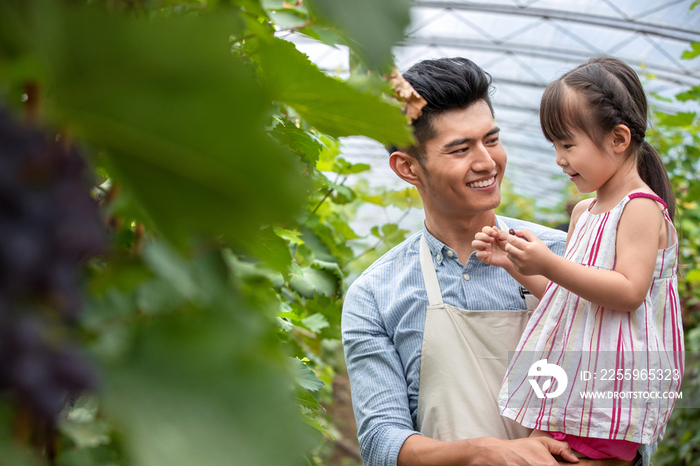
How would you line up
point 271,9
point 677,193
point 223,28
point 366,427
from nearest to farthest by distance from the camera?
point 223,28
point 271,9
point 366,427
point 677,193

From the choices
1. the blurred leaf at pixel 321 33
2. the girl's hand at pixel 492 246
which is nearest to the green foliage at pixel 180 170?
the blurred leaf at pixel 321 33

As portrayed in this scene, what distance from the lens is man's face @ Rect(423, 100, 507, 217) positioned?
191 centimetres

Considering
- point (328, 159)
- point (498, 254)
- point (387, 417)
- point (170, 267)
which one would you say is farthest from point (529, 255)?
point (170, 267)

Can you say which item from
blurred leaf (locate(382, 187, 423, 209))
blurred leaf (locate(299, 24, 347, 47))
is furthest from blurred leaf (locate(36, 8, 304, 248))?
blurred leaf (locate(382, 187, 423, 209))

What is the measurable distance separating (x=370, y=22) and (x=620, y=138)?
5.97 feet

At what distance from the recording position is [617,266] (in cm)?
160

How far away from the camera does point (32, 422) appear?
9.1 inches

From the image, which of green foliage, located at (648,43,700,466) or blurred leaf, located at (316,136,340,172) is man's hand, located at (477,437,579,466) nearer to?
blurred leaf, located at (316,136,340,172)

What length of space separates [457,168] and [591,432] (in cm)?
92

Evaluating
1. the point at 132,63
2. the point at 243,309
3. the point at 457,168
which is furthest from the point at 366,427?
the point at 132,63

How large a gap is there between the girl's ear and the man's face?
37 cm

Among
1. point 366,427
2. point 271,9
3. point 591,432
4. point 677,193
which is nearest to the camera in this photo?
point 271,9

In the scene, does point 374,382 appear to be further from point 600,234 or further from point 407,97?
point 407,97

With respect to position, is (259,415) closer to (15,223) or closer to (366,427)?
(15,223)
